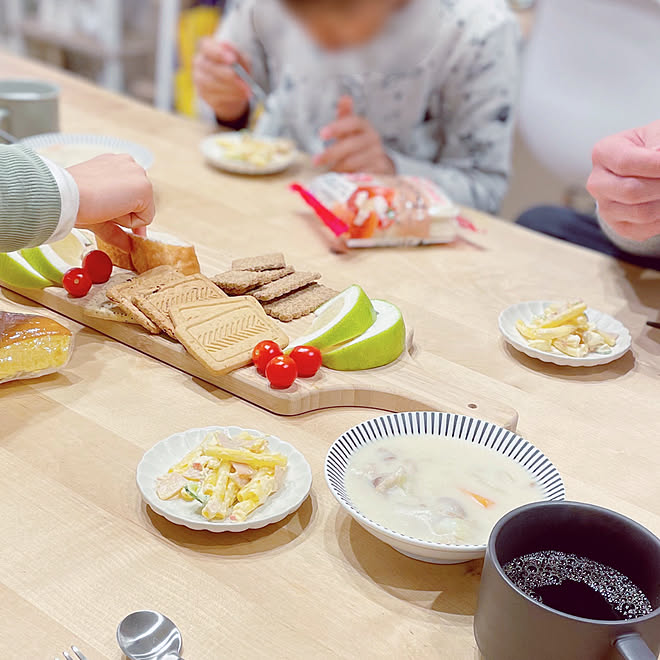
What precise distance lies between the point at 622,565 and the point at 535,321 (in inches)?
24.3

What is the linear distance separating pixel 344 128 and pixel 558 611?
1.37 metres

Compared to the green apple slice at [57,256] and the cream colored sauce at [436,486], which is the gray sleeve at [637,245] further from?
the green apple slice at [57,256]

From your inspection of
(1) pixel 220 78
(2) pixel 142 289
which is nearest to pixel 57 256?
(2) pixel 142 289

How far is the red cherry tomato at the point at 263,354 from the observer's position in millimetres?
1129

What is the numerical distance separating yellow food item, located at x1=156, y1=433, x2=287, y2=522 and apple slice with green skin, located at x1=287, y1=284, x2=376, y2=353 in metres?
0.27

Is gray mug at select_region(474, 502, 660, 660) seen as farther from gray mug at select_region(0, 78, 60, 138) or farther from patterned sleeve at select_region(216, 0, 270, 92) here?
patterned sleeve at select_region(216, 0, 270, 92)

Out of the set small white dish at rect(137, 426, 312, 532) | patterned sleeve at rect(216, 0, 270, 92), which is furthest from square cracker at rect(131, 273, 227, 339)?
patterned sleeve at rect(216, 0, 270, 92)

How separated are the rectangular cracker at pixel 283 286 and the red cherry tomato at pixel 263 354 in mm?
158

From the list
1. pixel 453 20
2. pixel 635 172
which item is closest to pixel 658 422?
pixel 635 172

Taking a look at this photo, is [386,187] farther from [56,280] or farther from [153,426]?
[153,426]

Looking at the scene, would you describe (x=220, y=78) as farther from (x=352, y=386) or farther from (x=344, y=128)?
(x=352, y=386)

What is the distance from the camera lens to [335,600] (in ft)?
2.68

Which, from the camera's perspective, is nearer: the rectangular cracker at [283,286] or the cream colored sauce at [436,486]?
the cream colored sauce at [436,486]

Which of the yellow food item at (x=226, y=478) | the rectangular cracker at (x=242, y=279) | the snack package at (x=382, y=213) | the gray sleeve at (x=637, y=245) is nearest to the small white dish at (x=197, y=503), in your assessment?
the yellow food item at (x=226, y=478)
